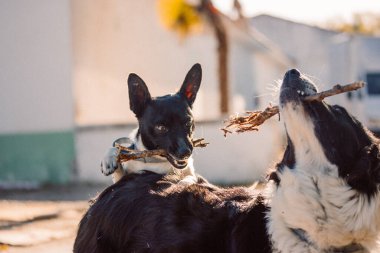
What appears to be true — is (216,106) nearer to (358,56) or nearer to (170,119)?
(358,56)

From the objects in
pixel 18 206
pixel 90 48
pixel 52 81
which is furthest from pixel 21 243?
pixel 90 48

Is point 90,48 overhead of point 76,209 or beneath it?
overhead

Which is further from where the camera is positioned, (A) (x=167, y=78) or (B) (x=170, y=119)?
(A) (x=167, y=78)

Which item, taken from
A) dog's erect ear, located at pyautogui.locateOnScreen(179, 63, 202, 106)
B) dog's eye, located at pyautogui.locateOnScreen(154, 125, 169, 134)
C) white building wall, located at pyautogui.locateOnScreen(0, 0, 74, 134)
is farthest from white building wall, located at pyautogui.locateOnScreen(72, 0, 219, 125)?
dog's eye, located at pyautogui.locateOnScreen(154, 125, 169, 134)

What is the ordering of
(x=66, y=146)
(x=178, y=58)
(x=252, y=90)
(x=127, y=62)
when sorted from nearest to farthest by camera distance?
(x=66, y=146) < (x=127, y=62) < (x=178, y=58) < (x=252, y=90)

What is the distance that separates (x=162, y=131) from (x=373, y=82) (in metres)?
14.2

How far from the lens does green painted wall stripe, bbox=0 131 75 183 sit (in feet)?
45.4

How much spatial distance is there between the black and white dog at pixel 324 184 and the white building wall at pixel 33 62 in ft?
38.3

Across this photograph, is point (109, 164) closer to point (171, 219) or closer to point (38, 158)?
point (171, 219)

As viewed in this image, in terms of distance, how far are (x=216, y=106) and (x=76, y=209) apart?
1202 cm

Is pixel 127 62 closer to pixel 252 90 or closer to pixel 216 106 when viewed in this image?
pixel 216 106

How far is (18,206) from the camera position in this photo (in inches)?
414

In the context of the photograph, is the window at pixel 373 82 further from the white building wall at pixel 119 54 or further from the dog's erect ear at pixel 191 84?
the dog's erect ear at pixel 191 84

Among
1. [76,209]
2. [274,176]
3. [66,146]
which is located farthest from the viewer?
[66,146]
